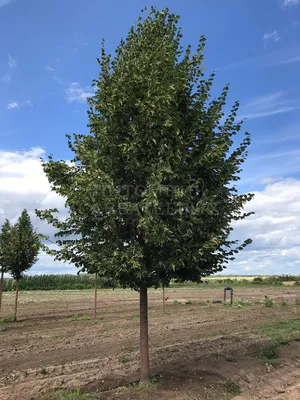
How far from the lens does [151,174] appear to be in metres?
7.04

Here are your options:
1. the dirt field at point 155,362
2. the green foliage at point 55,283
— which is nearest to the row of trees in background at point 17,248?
the dirt field at point 155,362

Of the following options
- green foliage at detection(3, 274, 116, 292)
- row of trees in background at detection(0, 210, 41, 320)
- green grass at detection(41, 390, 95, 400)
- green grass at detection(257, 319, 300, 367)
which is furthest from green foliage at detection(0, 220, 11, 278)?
green foliage at detection(3, 274, 116, 292)

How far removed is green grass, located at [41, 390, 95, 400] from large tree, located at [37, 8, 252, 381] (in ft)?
4.17

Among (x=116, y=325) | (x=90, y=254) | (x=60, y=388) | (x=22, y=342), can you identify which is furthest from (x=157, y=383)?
(x=116, y=325)

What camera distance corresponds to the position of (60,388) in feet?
26.2

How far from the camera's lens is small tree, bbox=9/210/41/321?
1977cm

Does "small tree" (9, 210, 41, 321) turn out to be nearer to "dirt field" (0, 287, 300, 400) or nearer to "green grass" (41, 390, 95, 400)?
"dirt field" (0, 287, 300, 400)

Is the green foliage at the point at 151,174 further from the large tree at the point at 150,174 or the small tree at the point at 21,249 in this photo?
the small tree at the point at 21,249

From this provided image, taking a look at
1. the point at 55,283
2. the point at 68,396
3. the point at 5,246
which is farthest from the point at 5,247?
the point at 55,283

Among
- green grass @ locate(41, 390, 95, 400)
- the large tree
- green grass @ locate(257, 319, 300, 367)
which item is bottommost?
green grass @ locate(41, 390, 95, 400)

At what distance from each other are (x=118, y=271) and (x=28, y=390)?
3.22 meters

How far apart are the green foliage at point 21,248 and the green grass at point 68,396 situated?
1262cm

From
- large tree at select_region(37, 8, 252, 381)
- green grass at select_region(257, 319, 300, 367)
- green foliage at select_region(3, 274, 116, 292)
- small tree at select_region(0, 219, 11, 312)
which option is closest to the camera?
large tree at select_region(37, 8, 252, 381)

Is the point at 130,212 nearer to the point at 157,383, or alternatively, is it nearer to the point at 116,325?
the point at 157,383
